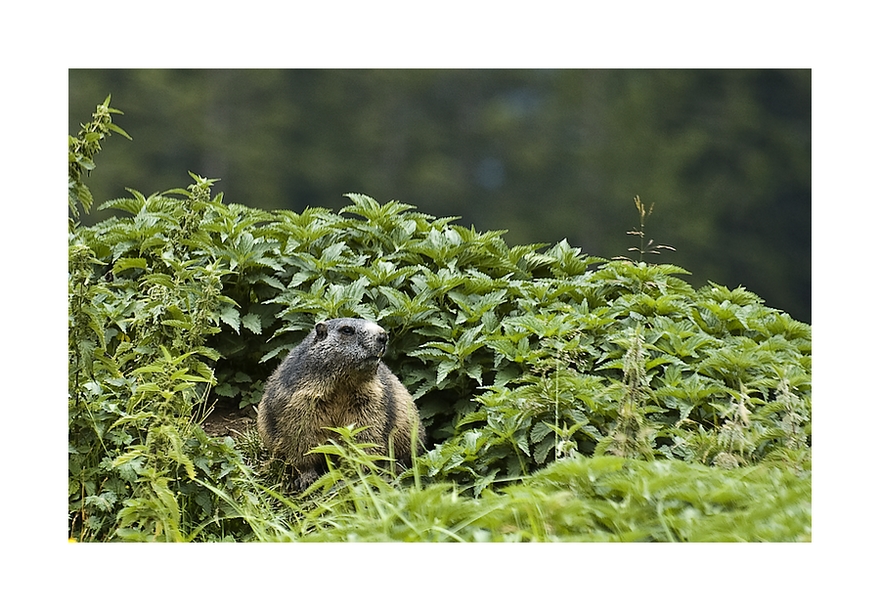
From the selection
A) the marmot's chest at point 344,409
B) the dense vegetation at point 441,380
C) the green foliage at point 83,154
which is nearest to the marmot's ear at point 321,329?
the marmot's chest at point 344,409

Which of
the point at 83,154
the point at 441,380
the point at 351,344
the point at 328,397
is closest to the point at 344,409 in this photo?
the point at 328,397

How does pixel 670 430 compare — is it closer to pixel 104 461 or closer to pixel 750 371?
pixel 750 371

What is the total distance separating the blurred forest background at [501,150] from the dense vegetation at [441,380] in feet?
4.34

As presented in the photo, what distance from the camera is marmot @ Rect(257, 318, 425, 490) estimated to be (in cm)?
559

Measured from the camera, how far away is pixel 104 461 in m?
4.84

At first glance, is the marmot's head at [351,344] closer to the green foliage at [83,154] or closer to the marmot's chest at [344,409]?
the marmot's chest at [344,409]

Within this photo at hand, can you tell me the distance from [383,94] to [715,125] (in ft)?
14.8

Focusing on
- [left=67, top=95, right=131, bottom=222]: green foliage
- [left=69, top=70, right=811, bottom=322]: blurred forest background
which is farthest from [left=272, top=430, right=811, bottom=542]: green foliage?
[left=69, top=70, right=811, bottom=322]: blurred forest background

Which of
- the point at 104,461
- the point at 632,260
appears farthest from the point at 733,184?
the point at 104,461

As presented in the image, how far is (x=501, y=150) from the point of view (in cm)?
1345

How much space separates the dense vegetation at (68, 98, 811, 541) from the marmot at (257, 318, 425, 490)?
164mm

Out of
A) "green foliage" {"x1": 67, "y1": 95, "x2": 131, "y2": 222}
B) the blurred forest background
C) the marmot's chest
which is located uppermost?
the blurred forest background

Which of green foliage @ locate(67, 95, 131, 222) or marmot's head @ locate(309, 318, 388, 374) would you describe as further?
marmot's head @ locate(309, 318, 388, 374)

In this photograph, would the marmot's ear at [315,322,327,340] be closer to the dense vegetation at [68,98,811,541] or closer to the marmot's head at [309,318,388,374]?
the marmot's head at [309,318,388,374]
